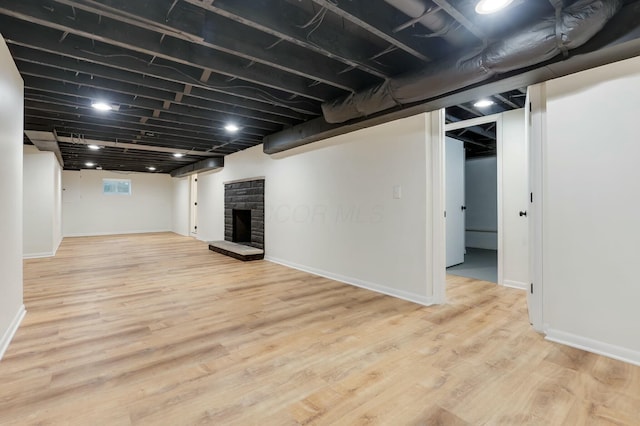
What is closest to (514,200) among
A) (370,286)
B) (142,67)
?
(370,286)

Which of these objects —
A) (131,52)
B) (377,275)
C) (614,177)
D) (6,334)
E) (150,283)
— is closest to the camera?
(614,177)

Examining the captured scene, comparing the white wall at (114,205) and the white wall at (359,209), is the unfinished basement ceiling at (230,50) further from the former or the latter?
the white wall at (114,205)

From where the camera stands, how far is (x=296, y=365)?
1991 millimetres

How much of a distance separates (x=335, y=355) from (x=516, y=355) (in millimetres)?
1237

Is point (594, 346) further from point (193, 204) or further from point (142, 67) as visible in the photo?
point (193, 204)

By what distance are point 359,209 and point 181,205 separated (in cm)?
885

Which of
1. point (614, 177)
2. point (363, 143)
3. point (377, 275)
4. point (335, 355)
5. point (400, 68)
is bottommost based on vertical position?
point (335, 355)

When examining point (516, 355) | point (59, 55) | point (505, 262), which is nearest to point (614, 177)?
point (516, 355)

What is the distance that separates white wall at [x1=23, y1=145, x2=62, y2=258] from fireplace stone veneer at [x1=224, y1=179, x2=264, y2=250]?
3.44m

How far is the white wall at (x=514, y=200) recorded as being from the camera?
378 centimetres

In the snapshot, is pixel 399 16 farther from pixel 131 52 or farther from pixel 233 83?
pixel 131 52

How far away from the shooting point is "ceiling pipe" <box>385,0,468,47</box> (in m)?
1.88

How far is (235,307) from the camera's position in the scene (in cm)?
312

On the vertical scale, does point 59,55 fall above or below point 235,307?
above
